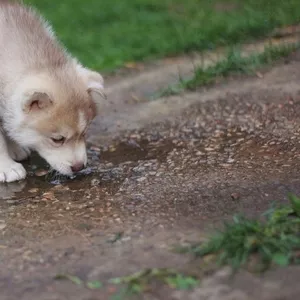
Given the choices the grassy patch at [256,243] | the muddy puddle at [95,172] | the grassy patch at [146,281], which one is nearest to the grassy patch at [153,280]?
the grassy patch at [146,281]

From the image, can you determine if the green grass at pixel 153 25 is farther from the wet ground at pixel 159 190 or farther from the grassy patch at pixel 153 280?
the grassy patch at pixel 153 280

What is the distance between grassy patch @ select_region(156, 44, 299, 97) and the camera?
5.63m

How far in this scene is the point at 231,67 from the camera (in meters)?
5.75

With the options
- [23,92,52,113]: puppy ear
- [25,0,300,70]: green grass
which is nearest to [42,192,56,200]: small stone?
[23,92,52,113]: puppy ear

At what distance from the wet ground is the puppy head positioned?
16 cm

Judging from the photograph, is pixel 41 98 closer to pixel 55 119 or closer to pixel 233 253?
pixel 55 119

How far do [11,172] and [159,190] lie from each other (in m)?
1.08

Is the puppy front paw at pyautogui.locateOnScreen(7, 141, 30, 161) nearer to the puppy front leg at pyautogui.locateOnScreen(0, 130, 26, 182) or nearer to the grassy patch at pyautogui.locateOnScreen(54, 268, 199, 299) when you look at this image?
the puppy front leg at pyautogui.locateOnScreen(0, 130, 26, 182)

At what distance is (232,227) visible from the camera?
285 cm

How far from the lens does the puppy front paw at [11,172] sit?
4.19 meters

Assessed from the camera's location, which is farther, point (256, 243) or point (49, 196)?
point (49, 196)

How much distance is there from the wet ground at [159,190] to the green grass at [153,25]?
5.35ft

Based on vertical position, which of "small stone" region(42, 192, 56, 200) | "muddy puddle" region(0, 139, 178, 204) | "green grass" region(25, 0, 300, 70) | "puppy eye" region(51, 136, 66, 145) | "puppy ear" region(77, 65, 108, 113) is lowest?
"muddy puddle" region(0, 139, 178, 204)

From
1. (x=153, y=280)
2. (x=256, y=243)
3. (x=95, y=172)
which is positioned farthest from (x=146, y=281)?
(x=95, y=172)
